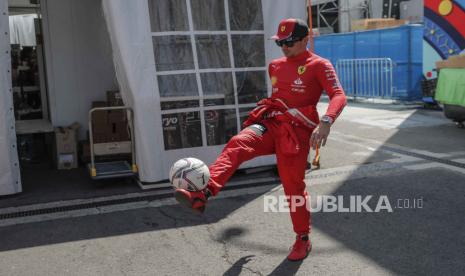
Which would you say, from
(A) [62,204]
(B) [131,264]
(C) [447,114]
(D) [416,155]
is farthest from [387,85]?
(B) [131,264]

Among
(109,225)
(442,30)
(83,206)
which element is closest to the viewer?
(109,225)

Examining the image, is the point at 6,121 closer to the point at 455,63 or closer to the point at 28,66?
the point at 28,66

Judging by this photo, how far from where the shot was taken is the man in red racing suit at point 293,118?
398cm

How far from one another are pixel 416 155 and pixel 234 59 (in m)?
3.41

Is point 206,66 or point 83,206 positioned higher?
point 206,66

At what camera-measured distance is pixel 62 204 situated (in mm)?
6102

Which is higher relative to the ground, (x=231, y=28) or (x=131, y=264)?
(x=231, y=28)

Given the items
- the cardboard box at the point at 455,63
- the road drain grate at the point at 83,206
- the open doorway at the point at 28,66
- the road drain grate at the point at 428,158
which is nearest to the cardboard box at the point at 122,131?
the road drain grate at the point at 83,206

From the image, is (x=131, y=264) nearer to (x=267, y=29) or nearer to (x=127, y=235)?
(x=127, y=235)

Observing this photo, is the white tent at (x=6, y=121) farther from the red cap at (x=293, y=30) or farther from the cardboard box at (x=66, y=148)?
the red cap at (x=293, y=30)

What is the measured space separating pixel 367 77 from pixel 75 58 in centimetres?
1027

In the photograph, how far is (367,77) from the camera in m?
16.1

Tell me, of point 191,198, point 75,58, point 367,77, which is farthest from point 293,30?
point 367,77

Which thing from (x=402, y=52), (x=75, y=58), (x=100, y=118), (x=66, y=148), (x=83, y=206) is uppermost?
(x=75, y=58)
